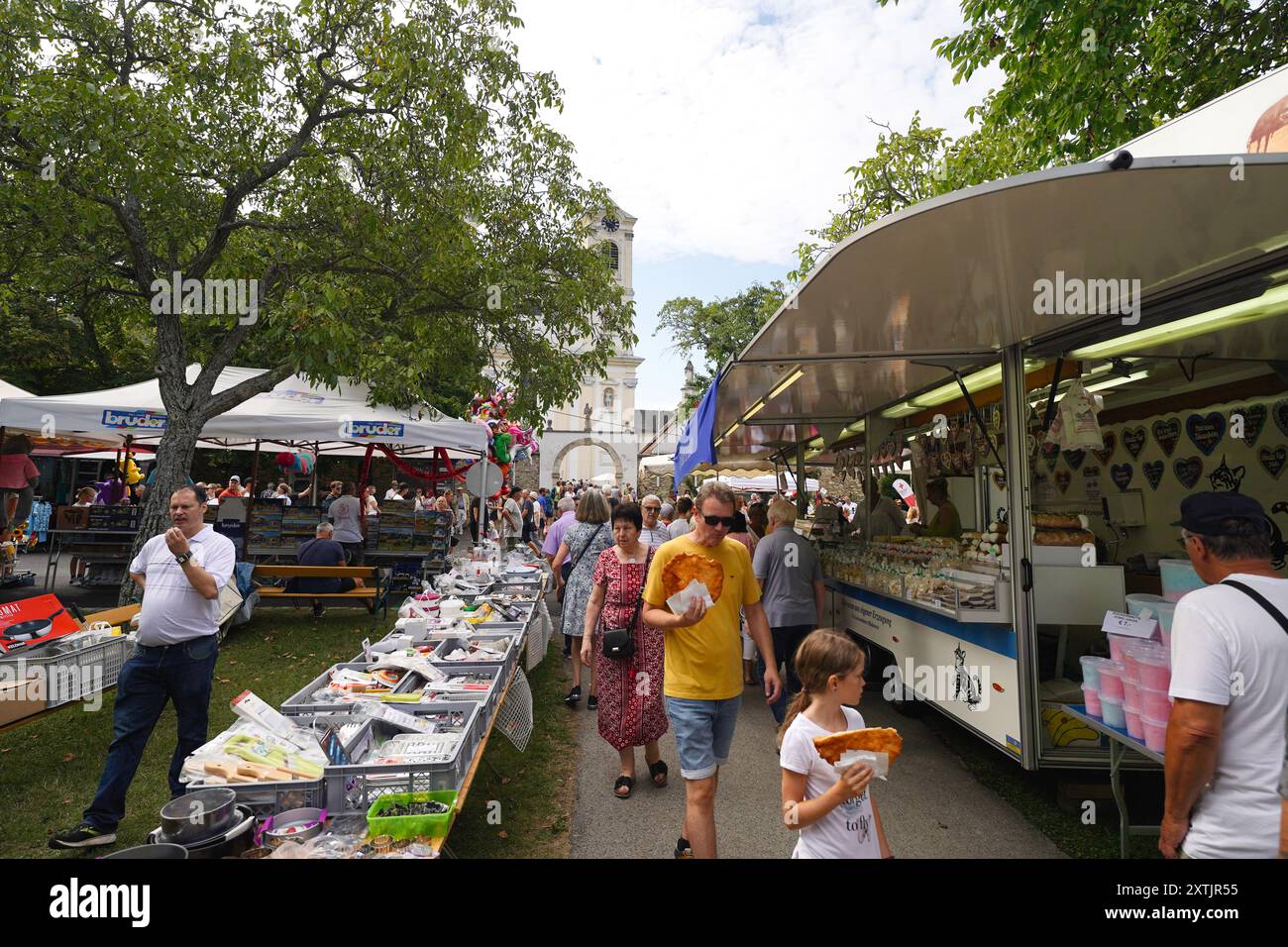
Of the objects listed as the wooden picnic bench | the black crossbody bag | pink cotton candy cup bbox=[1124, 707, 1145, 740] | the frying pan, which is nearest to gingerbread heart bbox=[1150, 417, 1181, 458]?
pink cotton candy cup bbox=[1124, 707, 1145, 740]

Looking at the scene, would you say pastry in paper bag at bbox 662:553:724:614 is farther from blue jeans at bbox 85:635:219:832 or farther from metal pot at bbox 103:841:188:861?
blue jeans at bbox 85:635:219:832

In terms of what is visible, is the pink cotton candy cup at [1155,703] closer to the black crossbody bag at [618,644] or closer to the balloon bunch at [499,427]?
the black crossbody bag at [618,644]

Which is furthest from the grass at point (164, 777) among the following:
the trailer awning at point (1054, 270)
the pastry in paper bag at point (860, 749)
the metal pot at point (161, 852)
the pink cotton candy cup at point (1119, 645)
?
the trailer awning at point (1054, 270)

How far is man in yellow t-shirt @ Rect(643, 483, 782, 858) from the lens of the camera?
3.19m

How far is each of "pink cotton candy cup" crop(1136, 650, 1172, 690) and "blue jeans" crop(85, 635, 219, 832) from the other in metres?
4.50

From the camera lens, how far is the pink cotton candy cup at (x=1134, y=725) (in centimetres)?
299

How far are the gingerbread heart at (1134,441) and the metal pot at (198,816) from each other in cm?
782

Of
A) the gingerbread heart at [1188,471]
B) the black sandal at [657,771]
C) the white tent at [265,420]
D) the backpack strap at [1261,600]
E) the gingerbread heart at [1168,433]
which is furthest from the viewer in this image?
the white tent at [265,420]

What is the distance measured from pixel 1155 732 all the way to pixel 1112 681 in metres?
0.33

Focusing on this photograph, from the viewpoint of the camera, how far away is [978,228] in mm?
2697

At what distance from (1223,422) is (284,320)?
981 centimetres

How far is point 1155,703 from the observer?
2.89 meters

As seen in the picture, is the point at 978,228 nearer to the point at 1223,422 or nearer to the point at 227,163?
the point at 1223,422
